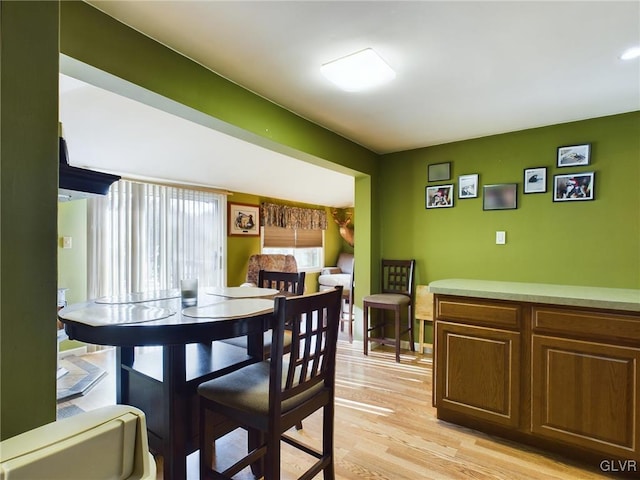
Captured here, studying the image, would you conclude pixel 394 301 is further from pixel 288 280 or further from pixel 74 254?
pixel 74 254

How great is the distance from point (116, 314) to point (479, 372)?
203 cm

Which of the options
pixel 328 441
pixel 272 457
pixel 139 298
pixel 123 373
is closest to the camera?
pixel 272 457

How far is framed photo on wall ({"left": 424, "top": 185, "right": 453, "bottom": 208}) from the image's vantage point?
353 centimetres

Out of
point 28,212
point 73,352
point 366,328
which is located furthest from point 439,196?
point 73,352

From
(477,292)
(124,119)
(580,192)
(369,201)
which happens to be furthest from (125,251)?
(580,192)

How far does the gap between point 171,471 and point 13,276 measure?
115cm

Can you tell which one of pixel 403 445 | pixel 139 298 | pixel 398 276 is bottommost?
pixel 403 445

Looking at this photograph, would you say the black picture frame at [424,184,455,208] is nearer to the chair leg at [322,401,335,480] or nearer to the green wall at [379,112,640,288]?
the green wall at [379,112,640,288]

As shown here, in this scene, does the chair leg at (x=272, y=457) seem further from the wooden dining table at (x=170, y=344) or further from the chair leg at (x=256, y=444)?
Result: the chair leg at (x=256, y=444)

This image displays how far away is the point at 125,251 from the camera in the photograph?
149 inches

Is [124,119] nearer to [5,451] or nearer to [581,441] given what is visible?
[5,451]

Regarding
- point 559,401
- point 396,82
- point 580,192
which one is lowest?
point 559,401

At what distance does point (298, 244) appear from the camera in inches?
240

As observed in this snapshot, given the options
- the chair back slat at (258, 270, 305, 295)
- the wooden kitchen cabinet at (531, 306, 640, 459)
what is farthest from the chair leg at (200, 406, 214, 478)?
the wooden kitchen cabinet at (531, 306, 640, 459)
